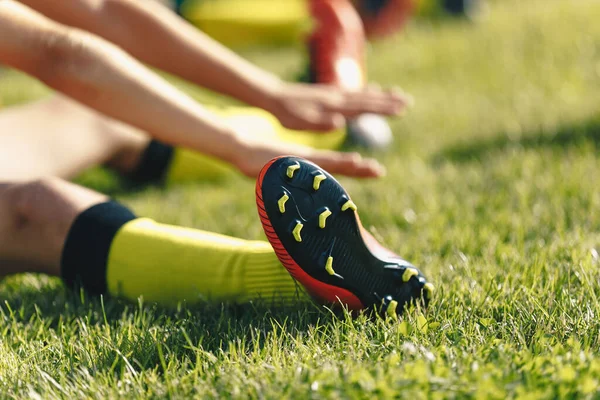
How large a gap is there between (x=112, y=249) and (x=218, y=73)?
763 mm

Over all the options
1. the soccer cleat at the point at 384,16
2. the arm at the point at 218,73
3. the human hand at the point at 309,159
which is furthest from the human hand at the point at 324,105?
the soccer cleat at the point at 384,16

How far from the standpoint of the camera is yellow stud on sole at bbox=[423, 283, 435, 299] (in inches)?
58.4

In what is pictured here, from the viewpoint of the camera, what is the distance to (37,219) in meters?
1.65

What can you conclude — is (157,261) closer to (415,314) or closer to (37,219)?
(37,219)

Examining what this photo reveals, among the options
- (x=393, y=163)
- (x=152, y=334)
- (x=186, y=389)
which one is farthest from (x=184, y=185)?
(x=186, y=389)

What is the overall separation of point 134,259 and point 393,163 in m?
1.54

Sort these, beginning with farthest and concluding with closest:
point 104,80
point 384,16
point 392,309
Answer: point 384,16 < point 104,80 < point 392,309

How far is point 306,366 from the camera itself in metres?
A: 1.22

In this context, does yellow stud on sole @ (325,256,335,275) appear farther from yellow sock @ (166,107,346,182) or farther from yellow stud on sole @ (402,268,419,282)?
yellow sock @ (166,107,346,182)

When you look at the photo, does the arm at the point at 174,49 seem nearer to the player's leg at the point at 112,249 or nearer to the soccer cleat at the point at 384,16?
the player's leg at the point at 112,249

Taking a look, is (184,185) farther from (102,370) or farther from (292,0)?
(292,0)

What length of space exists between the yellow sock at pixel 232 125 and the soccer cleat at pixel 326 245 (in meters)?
1.42

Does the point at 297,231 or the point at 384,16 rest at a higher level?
the point at 384,16

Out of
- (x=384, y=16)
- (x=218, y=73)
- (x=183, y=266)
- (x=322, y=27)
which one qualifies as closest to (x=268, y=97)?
(x=218, y=73)
